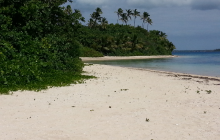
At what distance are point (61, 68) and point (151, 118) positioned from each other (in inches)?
505

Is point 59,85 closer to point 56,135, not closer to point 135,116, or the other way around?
point 135,116

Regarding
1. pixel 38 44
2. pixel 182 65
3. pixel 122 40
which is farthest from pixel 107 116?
pixel 122 40

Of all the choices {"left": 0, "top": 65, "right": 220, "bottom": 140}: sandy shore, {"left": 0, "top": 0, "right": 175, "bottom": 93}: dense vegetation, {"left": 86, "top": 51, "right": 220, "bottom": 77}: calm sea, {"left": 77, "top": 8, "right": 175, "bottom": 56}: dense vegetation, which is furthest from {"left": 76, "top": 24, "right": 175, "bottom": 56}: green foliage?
{"left": 0, "top": 65, "right": 220, "bottom": 140}: sandy shore

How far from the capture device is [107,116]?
829cm

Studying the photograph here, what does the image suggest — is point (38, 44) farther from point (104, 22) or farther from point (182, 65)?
point (104, 22)

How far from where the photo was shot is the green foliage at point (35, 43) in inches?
553

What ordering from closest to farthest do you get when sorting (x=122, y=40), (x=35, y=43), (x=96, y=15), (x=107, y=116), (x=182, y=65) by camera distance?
(x=107, y=116), (x=35, y=43), (x=182, y=65), (x=122, y=40), (x=96, y=15)

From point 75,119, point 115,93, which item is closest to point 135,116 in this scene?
point 75,119

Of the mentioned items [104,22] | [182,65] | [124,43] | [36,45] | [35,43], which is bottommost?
[182,65]

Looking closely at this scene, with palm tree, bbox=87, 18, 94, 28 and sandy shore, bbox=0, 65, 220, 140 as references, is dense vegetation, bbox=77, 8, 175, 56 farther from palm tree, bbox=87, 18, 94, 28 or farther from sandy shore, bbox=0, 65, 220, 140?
sandy shore, bbox=0, 65, 220, 140

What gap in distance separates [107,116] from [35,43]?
1084cm

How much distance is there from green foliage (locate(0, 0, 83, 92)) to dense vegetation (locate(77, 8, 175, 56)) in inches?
1925

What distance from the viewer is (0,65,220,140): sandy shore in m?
6.55

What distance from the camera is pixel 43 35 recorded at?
20656 millimetres
